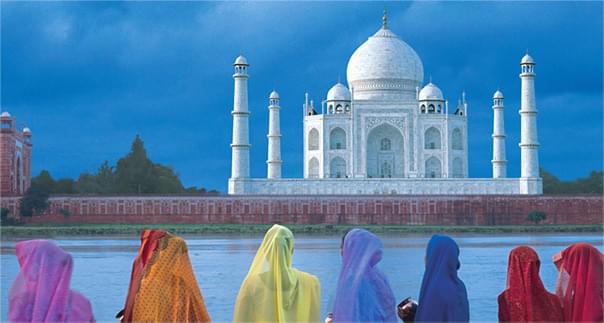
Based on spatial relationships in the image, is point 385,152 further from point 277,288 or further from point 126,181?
point 277,288

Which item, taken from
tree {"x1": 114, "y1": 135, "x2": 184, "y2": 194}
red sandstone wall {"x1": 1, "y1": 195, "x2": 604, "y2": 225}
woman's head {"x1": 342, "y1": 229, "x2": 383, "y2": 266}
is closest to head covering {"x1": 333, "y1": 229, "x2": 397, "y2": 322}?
woman's head {"x1": 342, "y1": 229, "x2": 383, "y2": 266}

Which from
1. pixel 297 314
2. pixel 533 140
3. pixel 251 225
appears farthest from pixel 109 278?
pixel 533 140

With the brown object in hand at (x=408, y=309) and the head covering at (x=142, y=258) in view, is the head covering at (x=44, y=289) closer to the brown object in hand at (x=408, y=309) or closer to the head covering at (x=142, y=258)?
the head covering at (x=142, y=258)

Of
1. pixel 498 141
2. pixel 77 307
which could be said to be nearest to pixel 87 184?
pixel 498 141

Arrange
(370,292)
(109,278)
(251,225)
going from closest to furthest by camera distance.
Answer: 1. (370,292)
2. (109,278)
3. (251,225)

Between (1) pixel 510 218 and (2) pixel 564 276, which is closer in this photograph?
(2) pixel 564 276

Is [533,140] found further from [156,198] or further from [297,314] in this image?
[297,314]
